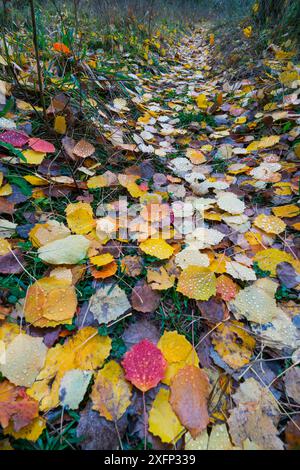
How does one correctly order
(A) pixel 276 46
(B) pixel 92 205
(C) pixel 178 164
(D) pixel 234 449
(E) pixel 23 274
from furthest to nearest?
(A) pixel 276 46 < (C) pixel 178 164 < (B) pixel 92 205 < (E) pixel 23 274 < (D) pixel 234 449

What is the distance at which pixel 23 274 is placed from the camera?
84 cm

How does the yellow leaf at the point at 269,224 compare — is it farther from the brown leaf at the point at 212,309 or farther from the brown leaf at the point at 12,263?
the brown leaf at the point at 12,263

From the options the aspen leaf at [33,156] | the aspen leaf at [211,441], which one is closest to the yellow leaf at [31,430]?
the aspen leaf at [211,441]

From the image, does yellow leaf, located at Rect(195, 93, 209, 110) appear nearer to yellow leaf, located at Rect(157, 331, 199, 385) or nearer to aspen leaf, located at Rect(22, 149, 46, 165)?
aspen leaf, located at Rect(22, 149, 46, 165)

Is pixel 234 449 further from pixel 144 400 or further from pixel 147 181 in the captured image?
pixel 147 181

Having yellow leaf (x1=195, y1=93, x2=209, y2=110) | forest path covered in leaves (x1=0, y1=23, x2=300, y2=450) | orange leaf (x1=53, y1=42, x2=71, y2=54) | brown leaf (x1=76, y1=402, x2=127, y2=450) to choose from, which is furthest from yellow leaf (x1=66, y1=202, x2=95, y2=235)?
yellow leaf (x1=195, y1=93, x2=209, y2=110)

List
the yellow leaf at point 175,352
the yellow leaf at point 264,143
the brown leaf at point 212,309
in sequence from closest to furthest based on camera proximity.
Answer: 1. the yellow leaf at point 175,352
2. the brown leaf at point 212,309
3. the yellow leaf at point 264,143

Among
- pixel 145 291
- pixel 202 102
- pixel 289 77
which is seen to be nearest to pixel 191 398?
pixel 145 291

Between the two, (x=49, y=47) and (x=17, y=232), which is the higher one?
(x=49, y=47)

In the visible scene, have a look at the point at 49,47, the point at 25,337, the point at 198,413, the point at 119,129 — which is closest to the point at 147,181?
the point at 119,129

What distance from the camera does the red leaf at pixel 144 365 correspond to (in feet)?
2.11

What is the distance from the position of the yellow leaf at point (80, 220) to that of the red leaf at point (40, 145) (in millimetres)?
313

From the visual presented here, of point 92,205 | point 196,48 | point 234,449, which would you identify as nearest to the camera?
point 234,449

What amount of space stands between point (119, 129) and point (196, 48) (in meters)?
4.75
